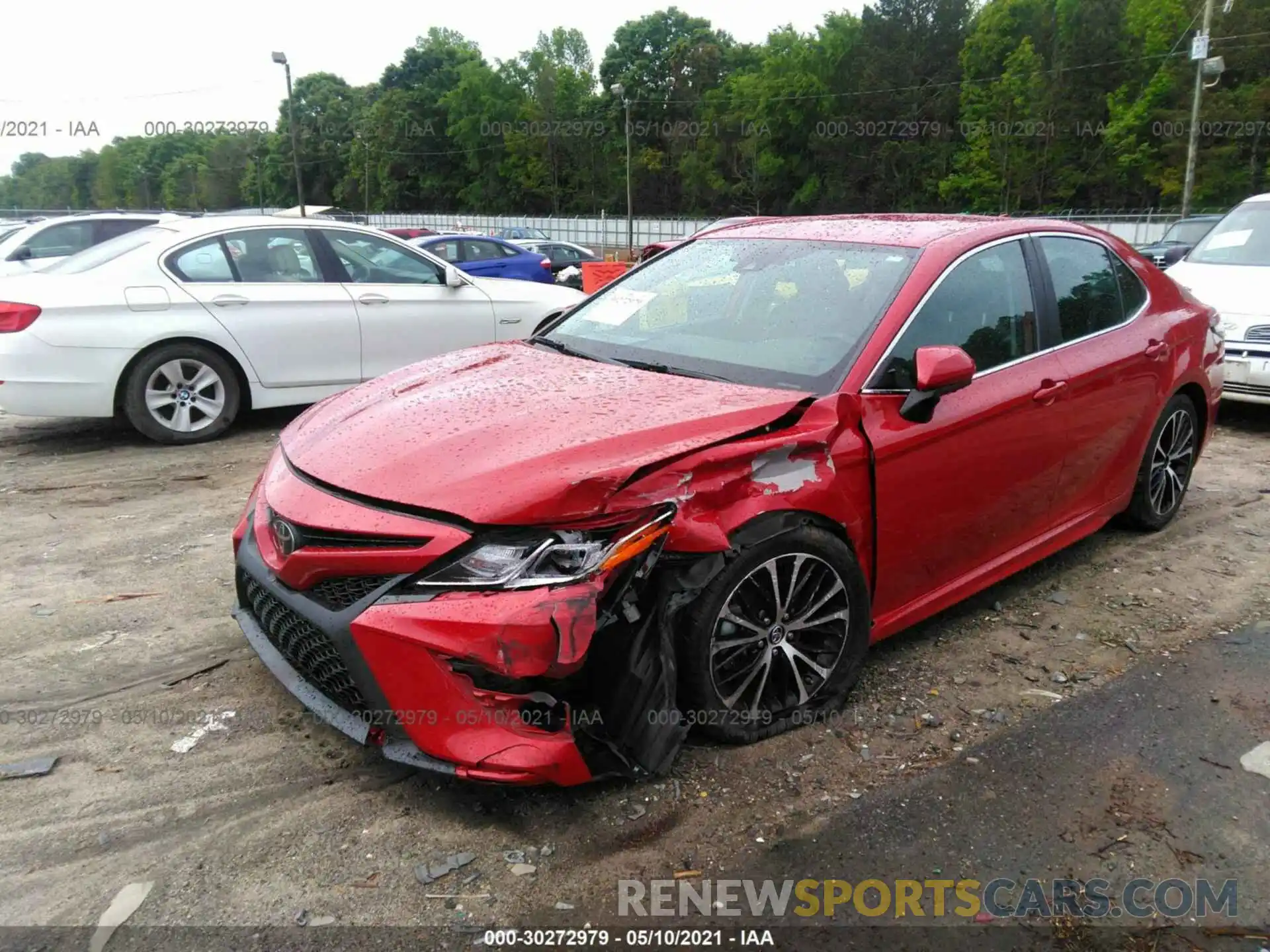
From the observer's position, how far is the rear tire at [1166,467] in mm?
4656

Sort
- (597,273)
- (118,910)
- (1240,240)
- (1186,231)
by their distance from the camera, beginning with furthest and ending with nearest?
(597,273)
(1186,231)
(1240,240)
(118,910)

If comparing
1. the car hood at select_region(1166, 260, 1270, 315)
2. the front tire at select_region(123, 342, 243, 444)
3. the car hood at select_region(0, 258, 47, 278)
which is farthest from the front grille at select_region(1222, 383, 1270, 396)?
the car hood at select_region(0, 258, 47, 278)

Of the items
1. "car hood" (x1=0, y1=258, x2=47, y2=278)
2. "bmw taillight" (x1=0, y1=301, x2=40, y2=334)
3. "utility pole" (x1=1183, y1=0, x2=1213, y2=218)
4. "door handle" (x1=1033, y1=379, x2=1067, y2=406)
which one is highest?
"utility pole" (x1=1183, y1=0, x2=1213, y2=218)

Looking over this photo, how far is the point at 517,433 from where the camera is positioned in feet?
9.26

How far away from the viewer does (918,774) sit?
2.90m

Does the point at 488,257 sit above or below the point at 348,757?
above

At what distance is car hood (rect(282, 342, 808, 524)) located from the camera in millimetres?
2545

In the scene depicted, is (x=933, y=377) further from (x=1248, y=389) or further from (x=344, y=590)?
(x=1248, y=389)

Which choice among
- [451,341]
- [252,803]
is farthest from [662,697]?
[451,341]

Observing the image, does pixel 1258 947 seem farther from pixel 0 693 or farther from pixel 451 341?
pixel 451 341

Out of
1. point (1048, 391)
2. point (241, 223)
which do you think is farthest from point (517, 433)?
point (241, 223)

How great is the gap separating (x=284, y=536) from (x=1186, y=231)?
58.7 feet

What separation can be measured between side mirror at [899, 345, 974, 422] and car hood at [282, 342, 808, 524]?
0.45 metres

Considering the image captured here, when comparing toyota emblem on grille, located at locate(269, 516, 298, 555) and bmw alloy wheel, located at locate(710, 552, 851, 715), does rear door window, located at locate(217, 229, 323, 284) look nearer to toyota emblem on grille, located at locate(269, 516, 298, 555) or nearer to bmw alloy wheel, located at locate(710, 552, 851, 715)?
toyota emblem on grille, located at locate(269, 516, 298, 555)
